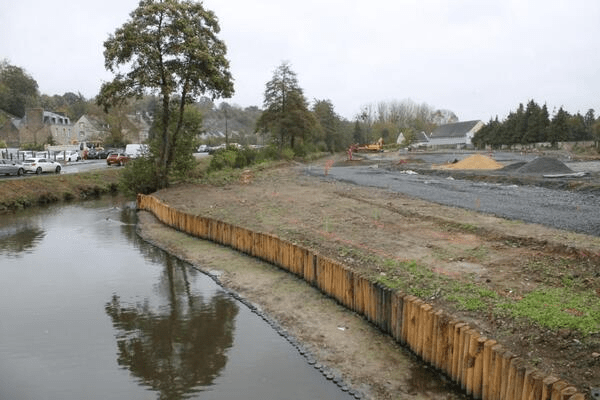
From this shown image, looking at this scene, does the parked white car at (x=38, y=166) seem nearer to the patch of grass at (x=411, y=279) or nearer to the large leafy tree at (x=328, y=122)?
the patch of grass at (x=411, y=279)

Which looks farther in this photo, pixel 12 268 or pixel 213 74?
pixel 213 74

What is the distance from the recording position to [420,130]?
582ft

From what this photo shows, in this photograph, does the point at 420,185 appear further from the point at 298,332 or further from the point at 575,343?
the point at 575,343

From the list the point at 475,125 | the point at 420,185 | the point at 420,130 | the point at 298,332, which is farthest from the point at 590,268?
the point at 420,130

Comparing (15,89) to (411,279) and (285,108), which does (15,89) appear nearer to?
(285,108)

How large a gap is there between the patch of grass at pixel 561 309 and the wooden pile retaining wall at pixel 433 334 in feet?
5.17

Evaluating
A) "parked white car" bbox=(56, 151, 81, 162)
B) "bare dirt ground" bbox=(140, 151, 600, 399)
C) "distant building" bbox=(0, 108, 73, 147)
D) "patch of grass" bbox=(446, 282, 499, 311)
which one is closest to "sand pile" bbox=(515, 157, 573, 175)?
"bare dirt ground" bbox=(140, 151, 600, 399)

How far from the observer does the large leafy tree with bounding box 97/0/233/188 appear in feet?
109

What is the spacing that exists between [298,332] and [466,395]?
447cm

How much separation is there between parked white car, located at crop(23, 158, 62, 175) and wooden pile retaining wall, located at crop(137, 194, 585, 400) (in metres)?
37.3

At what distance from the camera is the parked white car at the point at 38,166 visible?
147ft

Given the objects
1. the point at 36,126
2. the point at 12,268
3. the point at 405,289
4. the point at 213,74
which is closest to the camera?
the point at 405,289

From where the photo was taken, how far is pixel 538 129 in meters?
92.8

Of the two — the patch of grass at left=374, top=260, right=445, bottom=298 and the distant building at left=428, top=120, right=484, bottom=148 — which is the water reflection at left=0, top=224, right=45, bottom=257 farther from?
the distant building at left=428, top=120, right=484, bottom=148
